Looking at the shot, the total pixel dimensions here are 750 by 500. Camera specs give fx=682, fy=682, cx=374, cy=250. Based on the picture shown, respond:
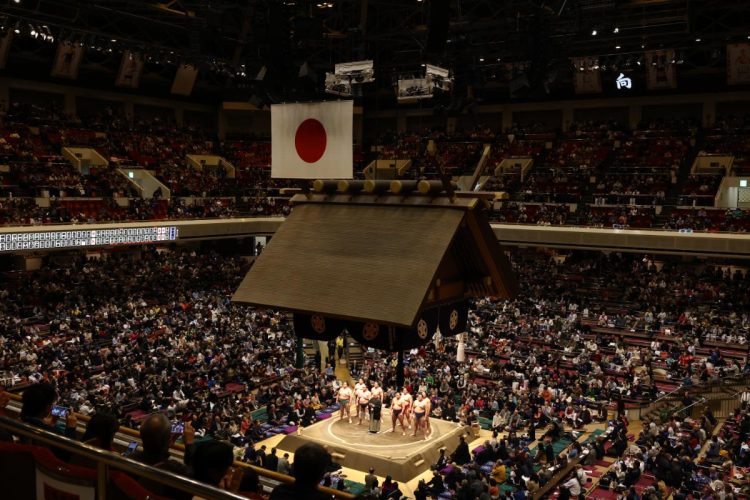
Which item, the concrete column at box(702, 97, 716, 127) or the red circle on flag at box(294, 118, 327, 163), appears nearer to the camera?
the red circle on flag at box(294, 118, 327, 163)

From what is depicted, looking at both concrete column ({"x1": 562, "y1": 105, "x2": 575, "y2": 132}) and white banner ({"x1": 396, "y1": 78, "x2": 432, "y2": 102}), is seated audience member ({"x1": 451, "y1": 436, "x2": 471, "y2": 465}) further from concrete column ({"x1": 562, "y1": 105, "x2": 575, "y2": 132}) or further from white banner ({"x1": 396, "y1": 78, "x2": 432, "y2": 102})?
concrete column ({"x1": 562, "y1": 105, "x2": 575, "y2": 132})

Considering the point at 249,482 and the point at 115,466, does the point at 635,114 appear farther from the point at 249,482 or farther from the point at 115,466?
the point at 115,466

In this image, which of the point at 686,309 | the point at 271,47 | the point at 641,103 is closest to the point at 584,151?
the point at 641,103

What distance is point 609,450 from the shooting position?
12.7 m

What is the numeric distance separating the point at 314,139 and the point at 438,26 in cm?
598

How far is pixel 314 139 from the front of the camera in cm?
626

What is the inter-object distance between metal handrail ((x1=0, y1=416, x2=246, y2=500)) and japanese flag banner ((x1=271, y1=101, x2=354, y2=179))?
380 cm

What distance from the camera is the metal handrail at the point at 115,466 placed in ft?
6.99

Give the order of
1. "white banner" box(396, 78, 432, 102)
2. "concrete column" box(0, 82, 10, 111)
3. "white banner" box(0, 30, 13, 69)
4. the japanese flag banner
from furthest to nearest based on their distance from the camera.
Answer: "concrete column" box(0, 82, 10, 111) < "white banner" box(0, 30, 13, 69) < "white banner" box(396, 78, 432, 102) < the japanese flag banner

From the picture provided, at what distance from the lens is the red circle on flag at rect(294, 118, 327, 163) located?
6.21m

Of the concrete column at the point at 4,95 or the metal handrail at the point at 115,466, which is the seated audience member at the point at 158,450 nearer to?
the metal handrail at the point at 115,466

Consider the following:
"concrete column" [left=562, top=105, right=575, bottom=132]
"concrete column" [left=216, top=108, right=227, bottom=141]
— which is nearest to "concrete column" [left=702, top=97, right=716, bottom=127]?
"concrete column" [left=562, top=105, right=575, bottom=132]

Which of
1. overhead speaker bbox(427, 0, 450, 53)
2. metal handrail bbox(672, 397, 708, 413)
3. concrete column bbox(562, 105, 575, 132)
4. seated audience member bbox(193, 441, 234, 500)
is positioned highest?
concrete column bbox(562, 105, 575, 132)

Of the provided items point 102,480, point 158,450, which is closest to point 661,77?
point 158,450
